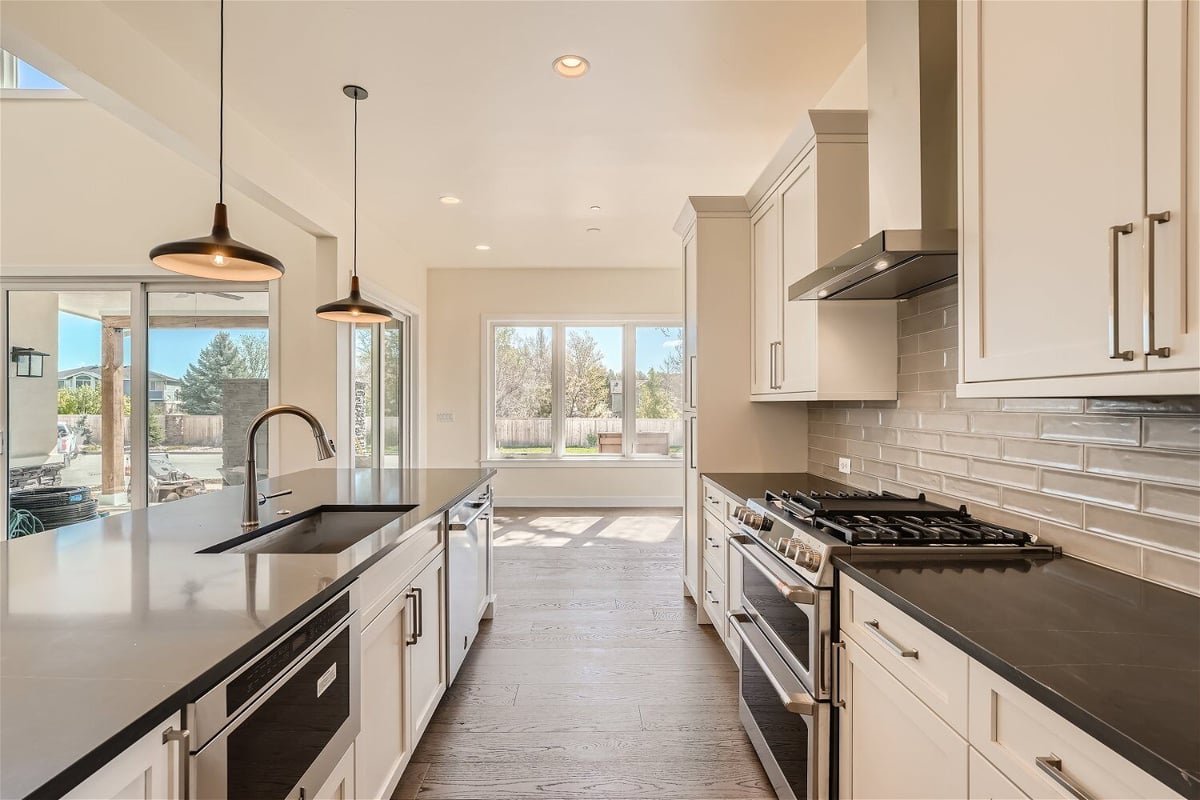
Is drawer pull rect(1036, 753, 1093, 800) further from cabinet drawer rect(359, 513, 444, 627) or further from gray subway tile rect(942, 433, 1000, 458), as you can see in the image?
cabinet drawer rect(359, 513, 444, 627)

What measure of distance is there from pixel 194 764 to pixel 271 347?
13.1 feet

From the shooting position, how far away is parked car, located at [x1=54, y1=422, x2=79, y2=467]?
13.4 ft

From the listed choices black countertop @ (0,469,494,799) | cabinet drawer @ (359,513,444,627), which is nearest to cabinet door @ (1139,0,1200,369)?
black countertop @ (0,469,494,799)

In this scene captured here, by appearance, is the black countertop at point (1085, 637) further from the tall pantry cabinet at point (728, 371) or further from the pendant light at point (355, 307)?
the pendant light at point (355, 307)

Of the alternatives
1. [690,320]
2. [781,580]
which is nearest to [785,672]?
[781,580]

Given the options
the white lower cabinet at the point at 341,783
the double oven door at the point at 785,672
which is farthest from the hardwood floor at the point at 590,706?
the white lower cabinet at the point at 341,783

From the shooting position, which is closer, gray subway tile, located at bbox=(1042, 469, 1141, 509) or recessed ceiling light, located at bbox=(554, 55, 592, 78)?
gray subway tile, located at bbox=(1042, 469, 1141, 509)

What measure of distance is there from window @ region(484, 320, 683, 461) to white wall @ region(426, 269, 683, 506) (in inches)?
9.0

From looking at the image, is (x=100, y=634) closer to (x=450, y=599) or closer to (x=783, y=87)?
(x=450, y=599)

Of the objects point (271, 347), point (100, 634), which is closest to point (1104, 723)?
point (100, 634)

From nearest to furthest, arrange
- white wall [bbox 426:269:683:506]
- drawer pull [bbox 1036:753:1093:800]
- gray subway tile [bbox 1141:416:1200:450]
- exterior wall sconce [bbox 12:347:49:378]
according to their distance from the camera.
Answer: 1. drawer pull [bbox 1036:753:1093:800]
2. gray subway tile [bbox 1141:416:1200:450]
3. exterior wall sconce [bbox 12:347:49:378]
4. white wall [bbox 426:269:683:506]

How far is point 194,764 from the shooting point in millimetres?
789

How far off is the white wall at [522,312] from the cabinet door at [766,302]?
3.50 m

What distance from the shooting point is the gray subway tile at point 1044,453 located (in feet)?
4.64
